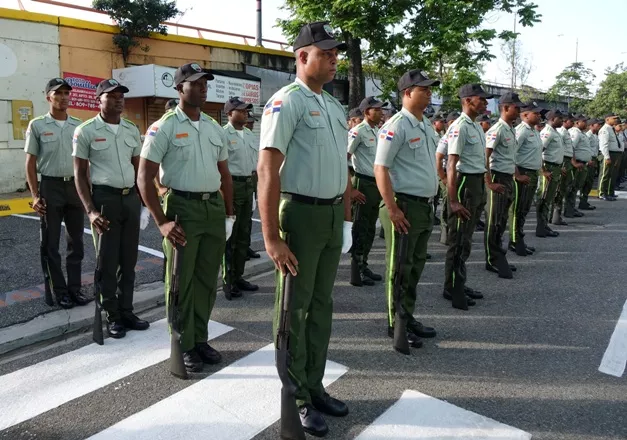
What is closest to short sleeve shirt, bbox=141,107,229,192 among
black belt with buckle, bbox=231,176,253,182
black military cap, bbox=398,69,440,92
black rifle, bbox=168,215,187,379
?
black rifle, bbox=168,215,187,379

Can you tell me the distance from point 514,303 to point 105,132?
4360mm

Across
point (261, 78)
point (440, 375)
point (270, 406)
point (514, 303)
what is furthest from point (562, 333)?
point (261, 78)

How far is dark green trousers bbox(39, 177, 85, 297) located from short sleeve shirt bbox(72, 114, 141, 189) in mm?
801

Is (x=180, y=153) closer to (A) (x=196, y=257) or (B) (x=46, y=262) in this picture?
(A) (x=196, y=257)

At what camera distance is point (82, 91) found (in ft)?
47.9

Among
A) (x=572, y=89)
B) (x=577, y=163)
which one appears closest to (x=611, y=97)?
(x=572, y=89)

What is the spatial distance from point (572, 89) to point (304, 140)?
44280 mm

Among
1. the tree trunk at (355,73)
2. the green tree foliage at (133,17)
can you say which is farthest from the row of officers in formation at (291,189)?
the tree trunk at (355,73)

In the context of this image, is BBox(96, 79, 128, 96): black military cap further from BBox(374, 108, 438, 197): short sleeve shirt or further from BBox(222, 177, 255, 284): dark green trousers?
BBox(374, 108, 438, 197): short sleeve shirt

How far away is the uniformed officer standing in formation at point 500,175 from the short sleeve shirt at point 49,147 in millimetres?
4734

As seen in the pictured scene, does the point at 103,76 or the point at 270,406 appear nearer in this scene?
the point at 270,406

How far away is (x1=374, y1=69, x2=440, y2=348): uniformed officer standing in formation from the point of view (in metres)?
4.11

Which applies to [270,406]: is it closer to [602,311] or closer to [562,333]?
[562,333]

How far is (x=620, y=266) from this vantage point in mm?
6840
